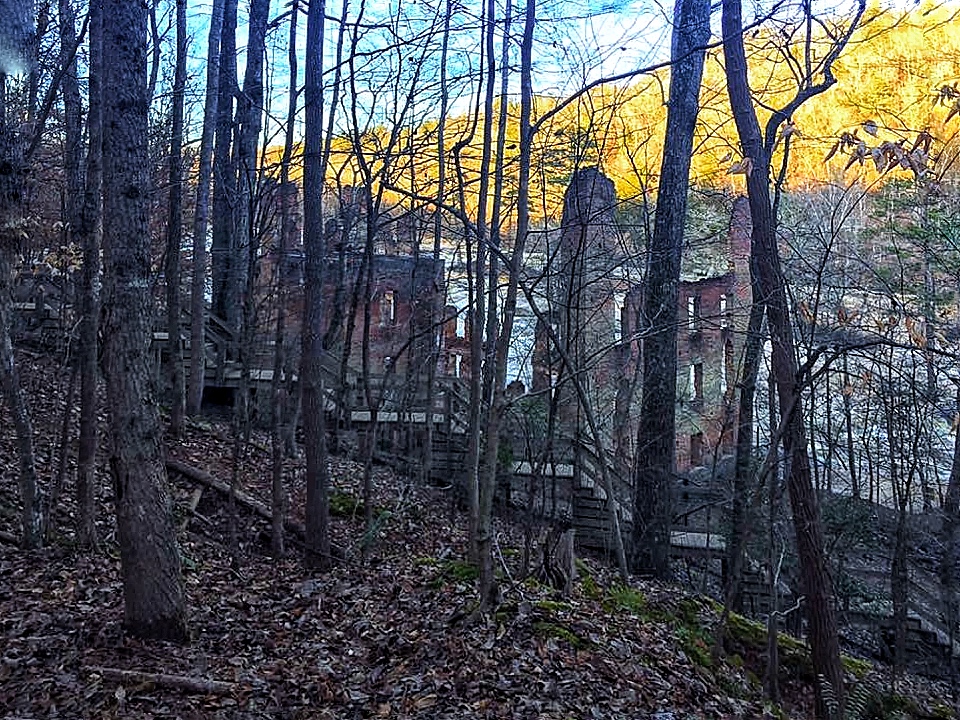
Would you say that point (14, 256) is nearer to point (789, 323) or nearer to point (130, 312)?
point (130, 312)

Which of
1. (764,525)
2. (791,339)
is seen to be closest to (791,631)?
(764,525)

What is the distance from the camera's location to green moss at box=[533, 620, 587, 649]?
6.19 metres

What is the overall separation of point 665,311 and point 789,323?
3.86m

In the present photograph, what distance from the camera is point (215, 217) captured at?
51.2 ft

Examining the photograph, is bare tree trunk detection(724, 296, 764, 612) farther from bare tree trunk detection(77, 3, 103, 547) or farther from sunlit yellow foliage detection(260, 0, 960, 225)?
bare tree trunk detection(77, 3, 103, 547)

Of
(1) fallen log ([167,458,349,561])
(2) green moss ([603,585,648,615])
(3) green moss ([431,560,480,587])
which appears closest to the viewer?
(3) green moss ([431,560,480,587])

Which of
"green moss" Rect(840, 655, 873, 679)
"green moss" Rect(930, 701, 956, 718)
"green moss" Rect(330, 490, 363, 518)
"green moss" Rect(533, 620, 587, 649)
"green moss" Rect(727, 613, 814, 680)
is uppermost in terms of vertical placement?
"green moss" Rect(330, 490, 363, 518)

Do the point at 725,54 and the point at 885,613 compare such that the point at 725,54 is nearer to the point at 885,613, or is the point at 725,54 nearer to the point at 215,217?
the point at 885,613

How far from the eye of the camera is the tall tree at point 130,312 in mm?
5457

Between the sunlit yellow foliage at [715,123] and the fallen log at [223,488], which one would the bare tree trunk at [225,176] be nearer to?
the sunlit yellow foliage at [715,123]

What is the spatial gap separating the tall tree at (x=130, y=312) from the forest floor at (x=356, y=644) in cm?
75

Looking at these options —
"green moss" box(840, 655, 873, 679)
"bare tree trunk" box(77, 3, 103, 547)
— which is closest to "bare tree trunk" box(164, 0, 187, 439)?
"bare tree trunk" box(77, 3, 103, 547)

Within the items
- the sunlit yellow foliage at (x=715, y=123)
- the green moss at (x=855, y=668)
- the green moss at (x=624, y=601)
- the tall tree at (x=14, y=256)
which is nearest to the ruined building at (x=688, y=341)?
the sunlit yellow foliage at (x=715, y=123)

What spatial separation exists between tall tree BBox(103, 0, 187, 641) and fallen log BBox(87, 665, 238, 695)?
592 mm
